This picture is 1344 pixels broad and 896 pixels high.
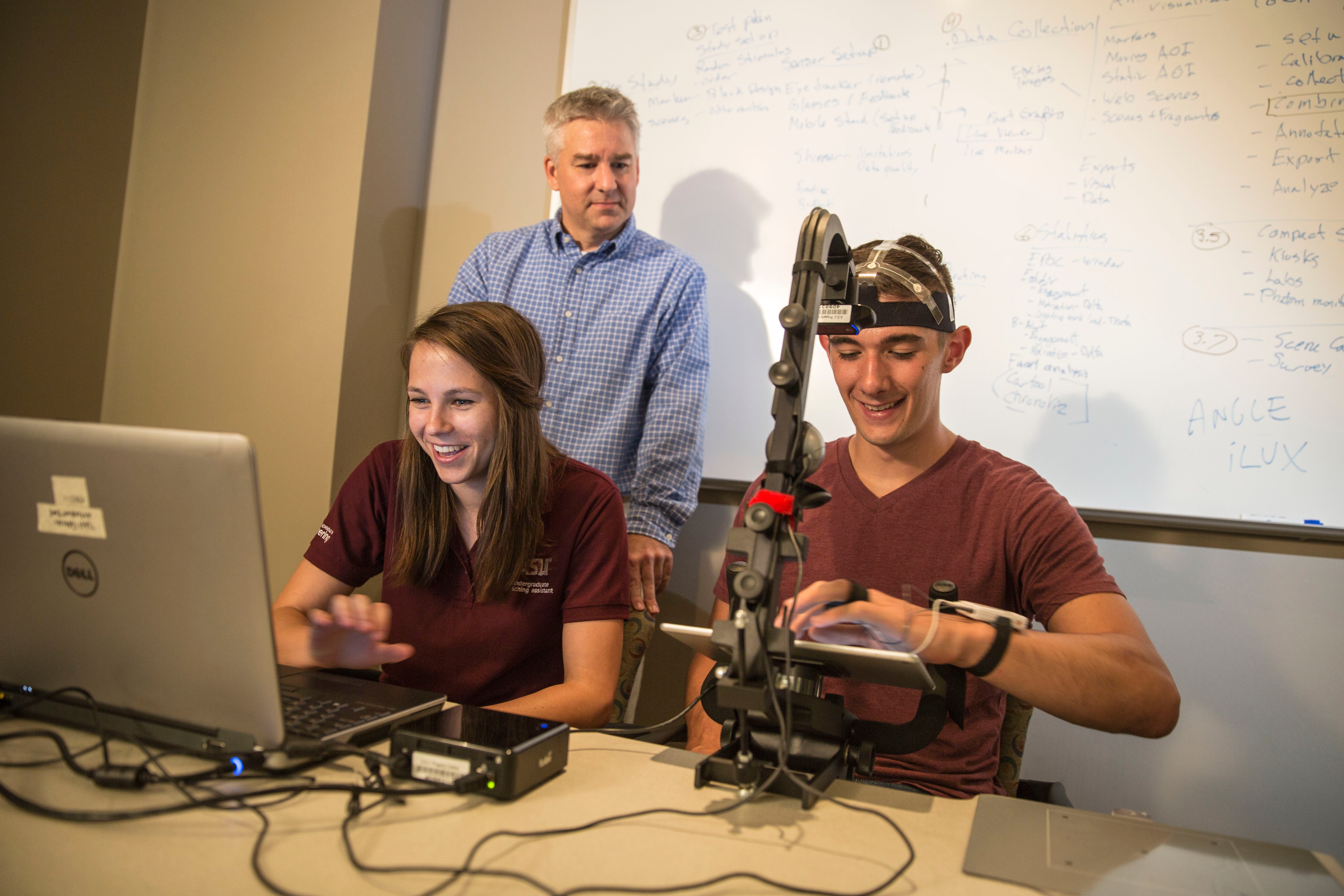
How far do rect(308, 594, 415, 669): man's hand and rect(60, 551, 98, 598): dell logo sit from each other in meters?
0.23

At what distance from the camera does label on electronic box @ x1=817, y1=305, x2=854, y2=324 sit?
3.38 ft

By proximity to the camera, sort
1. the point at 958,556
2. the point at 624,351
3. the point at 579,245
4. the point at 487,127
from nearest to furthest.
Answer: the point at 958,556, the point at 624,351, the point at 579,245, the point at 487,127

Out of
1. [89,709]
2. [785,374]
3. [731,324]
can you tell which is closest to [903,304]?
[785,374]

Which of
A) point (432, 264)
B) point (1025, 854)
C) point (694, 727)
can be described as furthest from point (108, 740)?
point (432, 264)

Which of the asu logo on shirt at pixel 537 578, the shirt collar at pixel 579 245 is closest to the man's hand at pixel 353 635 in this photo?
the asu logo on shirt at pixel 537 578

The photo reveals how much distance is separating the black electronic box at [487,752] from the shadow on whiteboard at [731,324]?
1.51 metres

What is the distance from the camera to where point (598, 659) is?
137cm

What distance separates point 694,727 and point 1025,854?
0.66 meters

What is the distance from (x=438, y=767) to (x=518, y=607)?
55 centimetres

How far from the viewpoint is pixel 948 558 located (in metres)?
1.42

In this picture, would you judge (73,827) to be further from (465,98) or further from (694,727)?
(465,98)

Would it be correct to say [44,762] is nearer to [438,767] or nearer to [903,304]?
[438,767]

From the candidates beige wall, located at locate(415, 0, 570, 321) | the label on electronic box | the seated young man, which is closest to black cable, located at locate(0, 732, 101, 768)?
the seated young man

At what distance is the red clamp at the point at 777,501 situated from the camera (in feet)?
2.89
